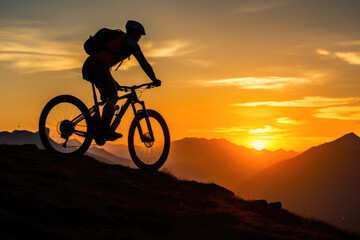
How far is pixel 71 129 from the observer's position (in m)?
9.98

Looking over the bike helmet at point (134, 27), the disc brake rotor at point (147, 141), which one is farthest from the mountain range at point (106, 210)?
the bike helmet at point (134, 27)

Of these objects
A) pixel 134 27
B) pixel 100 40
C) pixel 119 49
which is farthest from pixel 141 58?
pixel 100 40

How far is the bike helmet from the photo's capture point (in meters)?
9.56

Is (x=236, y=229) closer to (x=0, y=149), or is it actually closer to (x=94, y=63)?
(x=94, y=63)

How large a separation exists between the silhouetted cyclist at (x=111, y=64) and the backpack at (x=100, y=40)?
0.08 m

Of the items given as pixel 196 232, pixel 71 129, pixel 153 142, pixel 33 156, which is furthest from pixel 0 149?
pixel 196 232

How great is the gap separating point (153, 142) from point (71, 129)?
214 cm

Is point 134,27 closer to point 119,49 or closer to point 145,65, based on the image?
point 119,49

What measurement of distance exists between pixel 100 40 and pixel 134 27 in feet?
2.84

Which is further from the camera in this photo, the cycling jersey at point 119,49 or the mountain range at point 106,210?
the cycling jersey at point 119,49

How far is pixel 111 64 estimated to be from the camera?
32.1ft

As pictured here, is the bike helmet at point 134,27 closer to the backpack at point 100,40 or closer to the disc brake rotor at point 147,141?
the backpack at point 100,40

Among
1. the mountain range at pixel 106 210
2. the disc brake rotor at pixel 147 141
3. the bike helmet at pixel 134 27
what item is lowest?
the mountain range at pixel 106 210

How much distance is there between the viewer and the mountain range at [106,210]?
5945 millimetres
